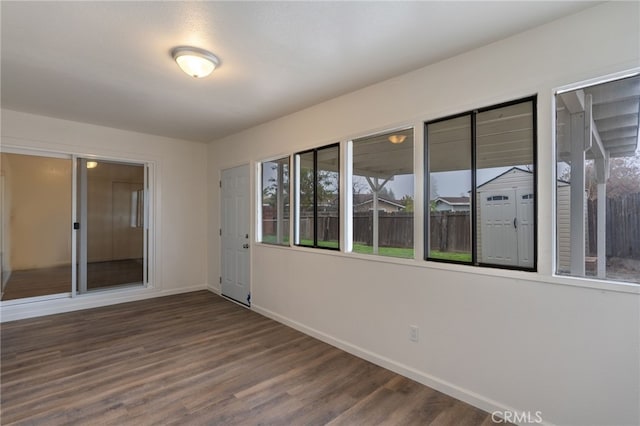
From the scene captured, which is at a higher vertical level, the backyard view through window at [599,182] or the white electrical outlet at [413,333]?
the backyard view through window at [599,182]

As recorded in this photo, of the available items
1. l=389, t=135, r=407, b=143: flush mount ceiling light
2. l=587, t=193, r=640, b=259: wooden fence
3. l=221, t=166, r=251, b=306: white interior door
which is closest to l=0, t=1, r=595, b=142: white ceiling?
l=389, t=135, r=407, b=143: flush mount ceiling light

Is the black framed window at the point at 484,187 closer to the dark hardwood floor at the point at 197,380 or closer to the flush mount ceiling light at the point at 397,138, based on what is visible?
the flush mount ceiling light at the point at 397,138

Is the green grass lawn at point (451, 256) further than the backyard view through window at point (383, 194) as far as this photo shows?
No

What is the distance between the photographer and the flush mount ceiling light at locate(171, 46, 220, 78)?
2287 millimetres

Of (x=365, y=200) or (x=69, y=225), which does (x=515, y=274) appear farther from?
(x=69, y=225)

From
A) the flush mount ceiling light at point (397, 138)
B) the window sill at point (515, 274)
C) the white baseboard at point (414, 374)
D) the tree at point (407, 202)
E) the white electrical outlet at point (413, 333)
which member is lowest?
the white baseboard at point (414, 374)

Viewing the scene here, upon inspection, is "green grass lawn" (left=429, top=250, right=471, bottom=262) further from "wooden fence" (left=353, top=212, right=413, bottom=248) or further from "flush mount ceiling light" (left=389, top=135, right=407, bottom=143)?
"flush mount ceiling light" (left=389, top=135, right=407, bottom=143)

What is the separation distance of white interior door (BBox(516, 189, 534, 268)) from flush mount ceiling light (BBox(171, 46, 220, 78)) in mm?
2509

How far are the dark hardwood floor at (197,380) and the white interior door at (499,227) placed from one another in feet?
3.61

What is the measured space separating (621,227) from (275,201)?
135 inches

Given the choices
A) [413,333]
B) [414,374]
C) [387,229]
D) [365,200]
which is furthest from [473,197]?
[414,374]

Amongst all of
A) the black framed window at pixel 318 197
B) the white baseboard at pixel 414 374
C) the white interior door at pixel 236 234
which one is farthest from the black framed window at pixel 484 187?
the white interior door at pixel 236 234

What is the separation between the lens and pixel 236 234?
189 inches

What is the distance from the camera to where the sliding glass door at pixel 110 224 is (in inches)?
175
